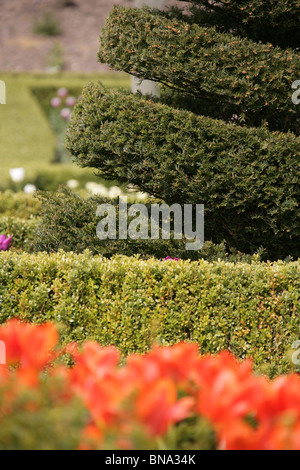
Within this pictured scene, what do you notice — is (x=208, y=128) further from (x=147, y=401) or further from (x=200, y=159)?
(x=147, y=401)

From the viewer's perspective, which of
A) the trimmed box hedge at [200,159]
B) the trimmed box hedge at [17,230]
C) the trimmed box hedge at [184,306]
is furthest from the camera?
the trimmed box hedge at [17,230]

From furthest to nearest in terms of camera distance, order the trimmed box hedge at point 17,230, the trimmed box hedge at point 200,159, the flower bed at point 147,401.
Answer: the trimmed box hedge at point 17,230
the trimmed box hedge at point 200,159
the flower bed at point 147,401

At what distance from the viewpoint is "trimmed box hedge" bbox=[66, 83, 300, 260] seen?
4.05m

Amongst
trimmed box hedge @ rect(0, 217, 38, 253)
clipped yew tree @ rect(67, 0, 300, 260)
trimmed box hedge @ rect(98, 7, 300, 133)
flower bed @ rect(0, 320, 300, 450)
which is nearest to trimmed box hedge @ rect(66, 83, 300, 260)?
clipped yew tree @ rect(67, 0, 300, 260)

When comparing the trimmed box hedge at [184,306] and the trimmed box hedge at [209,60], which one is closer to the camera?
the trimmed box hedge at [184,306]

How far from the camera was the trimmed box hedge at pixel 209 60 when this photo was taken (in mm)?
4105

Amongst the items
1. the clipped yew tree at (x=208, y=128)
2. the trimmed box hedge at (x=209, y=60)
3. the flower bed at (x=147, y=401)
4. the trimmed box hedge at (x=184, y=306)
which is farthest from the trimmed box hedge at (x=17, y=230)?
the flower bed at (x=147, y=401)

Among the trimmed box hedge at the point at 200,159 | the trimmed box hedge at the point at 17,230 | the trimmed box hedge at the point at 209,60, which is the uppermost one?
the trimmed box hedge at the point at 209,60

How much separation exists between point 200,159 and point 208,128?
0.26m

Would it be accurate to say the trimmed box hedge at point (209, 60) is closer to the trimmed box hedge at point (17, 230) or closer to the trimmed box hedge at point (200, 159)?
the trimmed box hedge at point (200, 159)

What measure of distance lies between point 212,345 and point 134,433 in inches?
109

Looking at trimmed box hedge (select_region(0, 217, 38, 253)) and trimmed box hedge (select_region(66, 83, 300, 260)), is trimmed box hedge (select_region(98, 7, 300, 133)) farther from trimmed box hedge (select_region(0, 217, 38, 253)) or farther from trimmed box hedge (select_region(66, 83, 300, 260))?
trimmed box hedge (select_region(0, 217, 38, 253))

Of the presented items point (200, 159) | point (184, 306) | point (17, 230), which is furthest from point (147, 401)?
point (17, 230)

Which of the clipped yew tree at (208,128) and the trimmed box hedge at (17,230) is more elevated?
the clipped yew tree at (208,128)
